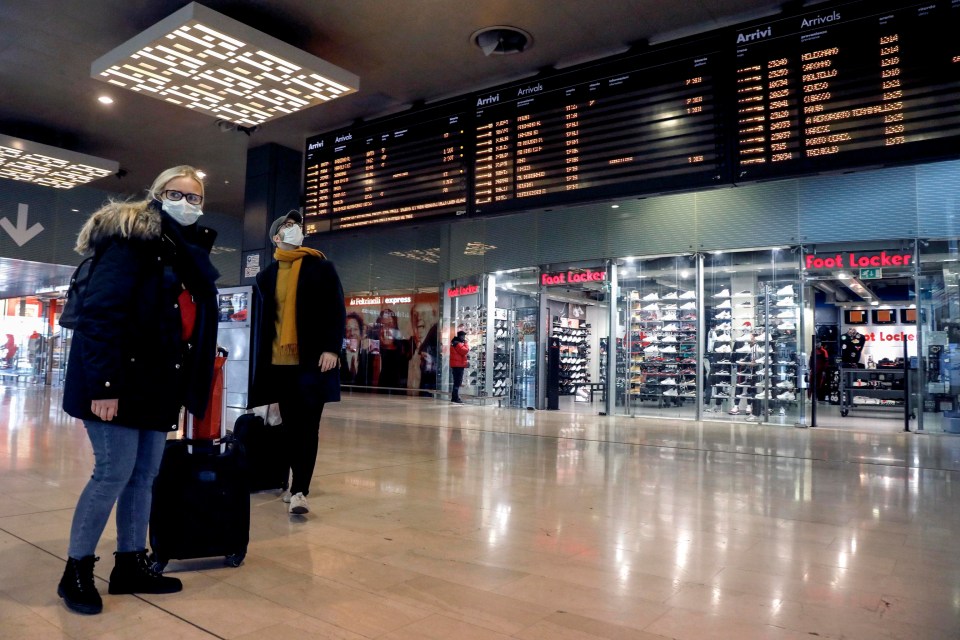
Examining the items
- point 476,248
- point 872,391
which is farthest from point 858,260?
point 476,248

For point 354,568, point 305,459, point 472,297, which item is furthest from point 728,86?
point 472,297

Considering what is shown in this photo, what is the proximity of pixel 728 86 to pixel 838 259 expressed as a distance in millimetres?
6005

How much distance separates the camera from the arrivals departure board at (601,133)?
508 cm

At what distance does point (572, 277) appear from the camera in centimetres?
1201

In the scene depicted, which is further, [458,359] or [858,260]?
[458,359]

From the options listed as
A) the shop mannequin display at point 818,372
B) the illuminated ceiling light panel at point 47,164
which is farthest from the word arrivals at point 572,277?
the illuminated ceiling light panel at point 47,164

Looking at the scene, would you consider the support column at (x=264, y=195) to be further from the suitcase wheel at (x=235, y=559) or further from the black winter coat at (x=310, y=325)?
the suitcase wheel at (x=235, y=559)

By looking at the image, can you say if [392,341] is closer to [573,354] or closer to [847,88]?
[573,354]

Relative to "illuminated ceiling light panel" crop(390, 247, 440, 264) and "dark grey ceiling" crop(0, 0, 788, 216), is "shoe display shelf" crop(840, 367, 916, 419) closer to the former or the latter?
"illuminated ceiling light panel" crop(390, 247, 440, 264)

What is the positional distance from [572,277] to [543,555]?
9625mm

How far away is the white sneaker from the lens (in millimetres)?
3283

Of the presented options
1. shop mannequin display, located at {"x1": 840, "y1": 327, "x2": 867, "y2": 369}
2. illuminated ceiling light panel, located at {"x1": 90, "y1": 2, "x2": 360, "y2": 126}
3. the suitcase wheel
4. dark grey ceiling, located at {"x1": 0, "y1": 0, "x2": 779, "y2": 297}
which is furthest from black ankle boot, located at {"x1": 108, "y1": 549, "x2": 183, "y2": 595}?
shop mannequin display, located at {"x1": 840, "y1": 327, "x2": 867, "y2": 369}

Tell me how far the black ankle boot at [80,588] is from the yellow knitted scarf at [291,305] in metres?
1.49

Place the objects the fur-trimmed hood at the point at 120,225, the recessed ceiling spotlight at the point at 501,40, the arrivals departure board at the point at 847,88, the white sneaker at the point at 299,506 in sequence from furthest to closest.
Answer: the recessed ceiling spotlight at the point at 501,40
the arrivals departure board at the point at 847,88
the white sneaker at the point at 299,506
the fur-trimmed hood at the point at 120,225
